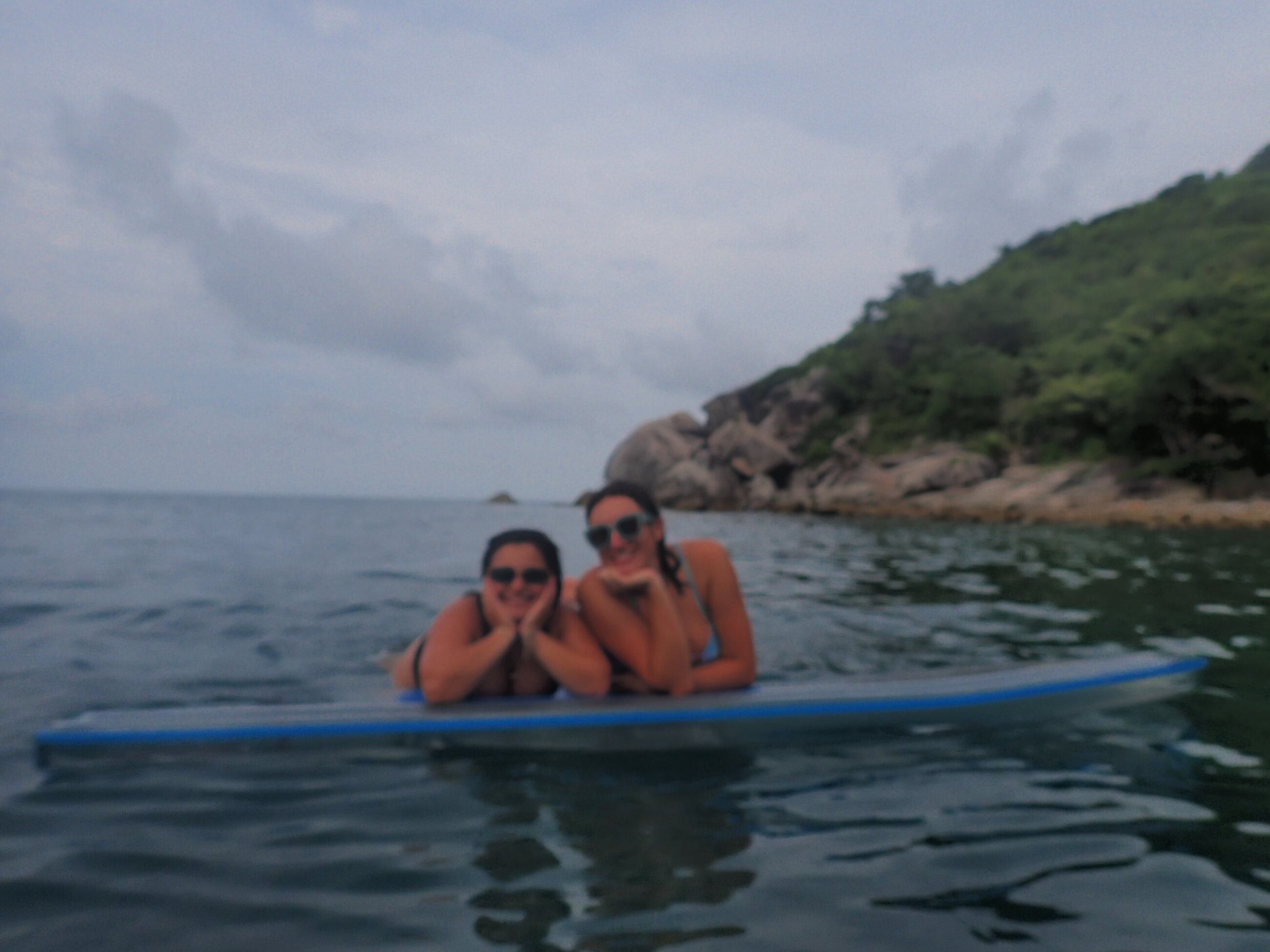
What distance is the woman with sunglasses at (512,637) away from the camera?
4453 mm

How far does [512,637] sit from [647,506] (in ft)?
3.37

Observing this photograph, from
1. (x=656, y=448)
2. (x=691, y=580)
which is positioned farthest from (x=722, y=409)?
(x=691, y=580)

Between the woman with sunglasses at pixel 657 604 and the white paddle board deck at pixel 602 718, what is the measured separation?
0.19 m

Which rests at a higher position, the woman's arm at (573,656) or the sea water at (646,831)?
the woman's arm at (573,656)

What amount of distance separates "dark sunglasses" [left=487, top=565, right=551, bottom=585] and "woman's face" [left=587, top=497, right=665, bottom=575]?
0.35m

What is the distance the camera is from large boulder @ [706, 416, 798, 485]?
56500 millimetres

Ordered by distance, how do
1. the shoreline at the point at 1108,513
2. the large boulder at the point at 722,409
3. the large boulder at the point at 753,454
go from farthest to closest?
1. the large boulder at the point at 722,409
2. the large boulder at the point at 753,454
3. the shoreline at the point at 1108,513

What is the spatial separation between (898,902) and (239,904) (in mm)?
Result: 2253

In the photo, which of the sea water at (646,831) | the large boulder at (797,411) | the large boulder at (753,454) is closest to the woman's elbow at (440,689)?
the sea water at (646,831)

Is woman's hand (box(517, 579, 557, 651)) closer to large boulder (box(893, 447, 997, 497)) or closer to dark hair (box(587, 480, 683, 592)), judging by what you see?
dark hair (box(587, 480, 683, 592))

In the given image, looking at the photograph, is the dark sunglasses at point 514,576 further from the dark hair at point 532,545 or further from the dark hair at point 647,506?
the dark hair at point 647,506

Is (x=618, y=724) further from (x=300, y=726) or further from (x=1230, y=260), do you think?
(x=1230, y=260)

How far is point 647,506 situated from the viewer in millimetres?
4586

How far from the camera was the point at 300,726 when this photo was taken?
446 centimetres
